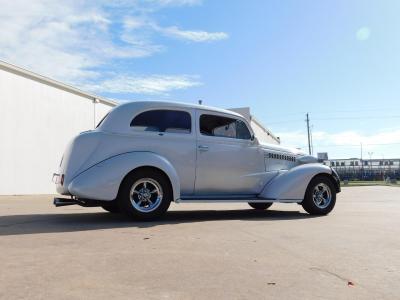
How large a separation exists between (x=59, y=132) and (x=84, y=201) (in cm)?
1540

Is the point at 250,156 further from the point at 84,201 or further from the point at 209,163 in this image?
the point at 84,201

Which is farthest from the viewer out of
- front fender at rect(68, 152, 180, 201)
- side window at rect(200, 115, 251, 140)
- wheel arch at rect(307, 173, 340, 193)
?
wheel arch at rect(307, 173, 340, 193)

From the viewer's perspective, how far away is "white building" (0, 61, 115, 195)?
60.6 feet

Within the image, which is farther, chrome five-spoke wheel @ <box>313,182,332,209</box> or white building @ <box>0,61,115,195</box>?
white building @ <box>0,61,115,195</box>

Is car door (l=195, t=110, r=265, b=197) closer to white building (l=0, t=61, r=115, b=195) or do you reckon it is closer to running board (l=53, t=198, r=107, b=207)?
running board (l=53, t=198, r=107, b=207)

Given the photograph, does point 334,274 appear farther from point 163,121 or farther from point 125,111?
point 125,111

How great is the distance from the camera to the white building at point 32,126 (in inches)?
728

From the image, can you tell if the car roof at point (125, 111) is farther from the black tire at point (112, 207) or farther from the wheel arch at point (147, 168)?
the black tire at point (112, 207)

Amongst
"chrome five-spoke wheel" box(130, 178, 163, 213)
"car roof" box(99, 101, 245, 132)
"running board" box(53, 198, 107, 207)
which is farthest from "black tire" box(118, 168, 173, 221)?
"car roof" box(99, 101, 245, 132)

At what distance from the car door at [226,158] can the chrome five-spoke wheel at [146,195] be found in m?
0.87

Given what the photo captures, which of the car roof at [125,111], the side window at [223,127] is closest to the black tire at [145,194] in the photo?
the car roof at [125,111]

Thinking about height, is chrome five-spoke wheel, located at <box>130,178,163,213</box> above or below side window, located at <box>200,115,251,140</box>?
below

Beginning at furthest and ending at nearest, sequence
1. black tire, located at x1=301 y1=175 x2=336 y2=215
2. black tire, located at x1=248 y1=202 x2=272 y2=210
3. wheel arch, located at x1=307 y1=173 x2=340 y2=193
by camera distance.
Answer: black tire, located at x1=248 y1=202 x2=272 y2=210 → wheel arch, located at x1=307 y1=173 x2=340 y2=193 → black tire, located at x1=301 y1=175 x2=336 y2=215

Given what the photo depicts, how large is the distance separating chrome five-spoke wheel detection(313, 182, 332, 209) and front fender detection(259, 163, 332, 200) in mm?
295
